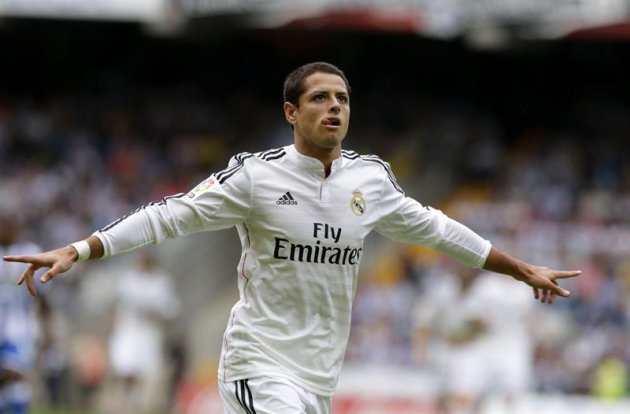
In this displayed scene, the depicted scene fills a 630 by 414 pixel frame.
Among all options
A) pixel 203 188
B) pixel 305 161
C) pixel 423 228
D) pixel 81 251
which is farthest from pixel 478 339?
pixel 81 251

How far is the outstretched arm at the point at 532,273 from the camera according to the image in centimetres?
719

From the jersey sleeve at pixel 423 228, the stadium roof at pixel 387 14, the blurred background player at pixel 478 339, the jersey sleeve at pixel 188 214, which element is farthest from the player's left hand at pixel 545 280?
the stadium roof at pixel 387 14

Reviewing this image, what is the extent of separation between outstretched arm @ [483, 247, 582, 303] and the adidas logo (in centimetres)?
120

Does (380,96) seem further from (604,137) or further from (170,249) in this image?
(170,249)

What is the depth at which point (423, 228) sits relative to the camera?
709 cm

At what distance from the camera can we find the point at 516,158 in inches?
960

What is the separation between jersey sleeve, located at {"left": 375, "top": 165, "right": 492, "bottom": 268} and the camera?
7.00 meters

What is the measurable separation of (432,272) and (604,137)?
6007 millimetres

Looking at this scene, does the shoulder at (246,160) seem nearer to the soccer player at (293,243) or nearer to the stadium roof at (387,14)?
the soccer player at (293,243)

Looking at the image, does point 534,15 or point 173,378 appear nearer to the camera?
point 173,378

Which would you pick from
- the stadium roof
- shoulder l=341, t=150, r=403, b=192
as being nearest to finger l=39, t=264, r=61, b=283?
shoulder l=341, t=150, r=403, b=192

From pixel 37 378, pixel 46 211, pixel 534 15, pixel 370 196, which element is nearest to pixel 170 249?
pixel 46 211

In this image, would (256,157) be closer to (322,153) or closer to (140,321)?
(322,153)

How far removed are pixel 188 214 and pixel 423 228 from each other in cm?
128
